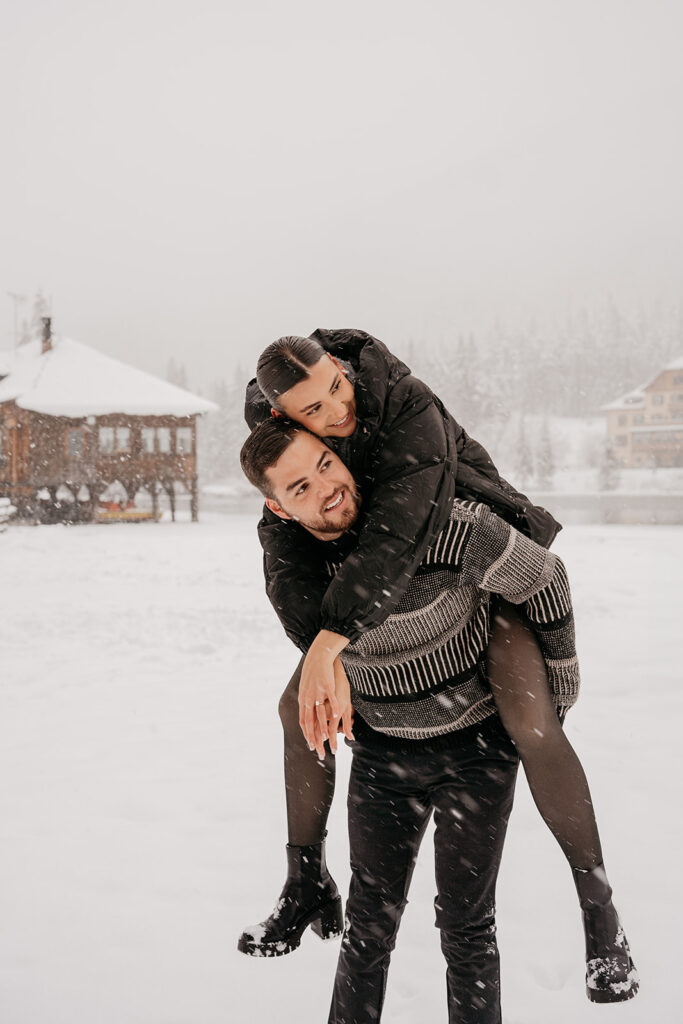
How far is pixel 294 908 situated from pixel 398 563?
4.22ft

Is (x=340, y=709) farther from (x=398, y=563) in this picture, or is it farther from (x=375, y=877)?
(x=375, y=877)

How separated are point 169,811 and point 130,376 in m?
24.0

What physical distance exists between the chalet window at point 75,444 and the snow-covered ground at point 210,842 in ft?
57.7

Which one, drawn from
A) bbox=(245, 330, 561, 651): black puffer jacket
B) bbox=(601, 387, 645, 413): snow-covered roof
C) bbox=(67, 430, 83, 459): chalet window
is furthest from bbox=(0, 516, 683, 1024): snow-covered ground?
bbox=(601, 387, 645, 413): snow-covered roof

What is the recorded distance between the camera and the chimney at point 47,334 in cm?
2677

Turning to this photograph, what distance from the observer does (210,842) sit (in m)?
3.31

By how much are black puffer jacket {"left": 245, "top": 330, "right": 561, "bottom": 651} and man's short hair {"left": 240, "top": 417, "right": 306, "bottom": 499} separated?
20 cm

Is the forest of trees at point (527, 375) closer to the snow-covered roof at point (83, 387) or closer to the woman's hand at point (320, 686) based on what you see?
the snow-covered roof at point (83, 387)

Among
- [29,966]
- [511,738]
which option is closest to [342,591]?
[511,738]

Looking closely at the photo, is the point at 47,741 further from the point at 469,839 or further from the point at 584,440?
the point at 584,440

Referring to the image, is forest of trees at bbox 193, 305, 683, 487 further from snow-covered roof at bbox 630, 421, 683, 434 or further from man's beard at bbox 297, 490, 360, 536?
man's beard at bbox 297, 490, 360, 536

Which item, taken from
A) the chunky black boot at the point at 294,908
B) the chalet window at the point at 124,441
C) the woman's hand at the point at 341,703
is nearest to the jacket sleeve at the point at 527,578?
the woman's hand at the point at 341,703

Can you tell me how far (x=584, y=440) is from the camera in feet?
237

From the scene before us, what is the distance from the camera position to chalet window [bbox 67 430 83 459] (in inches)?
949
